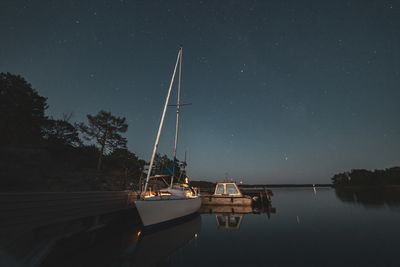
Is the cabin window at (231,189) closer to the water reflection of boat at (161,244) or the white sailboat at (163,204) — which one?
the white sailboat at (163,204)

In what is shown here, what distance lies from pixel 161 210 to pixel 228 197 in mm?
14106

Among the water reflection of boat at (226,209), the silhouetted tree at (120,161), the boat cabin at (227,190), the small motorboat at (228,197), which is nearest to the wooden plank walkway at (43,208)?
the water reflection of boat at (226,209)

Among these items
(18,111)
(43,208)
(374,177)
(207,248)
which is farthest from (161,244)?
(374,177)

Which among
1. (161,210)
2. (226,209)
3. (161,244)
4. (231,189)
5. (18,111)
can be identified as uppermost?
(18,111)

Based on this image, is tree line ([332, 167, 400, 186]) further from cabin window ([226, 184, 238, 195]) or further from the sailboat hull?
the sailboat hull

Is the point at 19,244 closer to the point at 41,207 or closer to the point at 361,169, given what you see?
the point at 41,207

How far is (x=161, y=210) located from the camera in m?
12.6

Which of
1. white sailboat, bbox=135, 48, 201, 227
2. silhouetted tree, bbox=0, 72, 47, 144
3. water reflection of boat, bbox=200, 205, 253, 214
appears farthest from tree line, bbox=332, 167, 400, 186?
silhouetted tree, bbox=0, 72, 47, 144

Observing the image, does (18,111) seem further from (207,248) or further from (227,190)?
(207,248)

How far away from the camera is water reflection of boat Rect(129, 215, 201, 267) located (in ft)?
28.0

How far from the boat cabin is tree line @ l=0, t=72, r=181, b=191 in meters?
6.24

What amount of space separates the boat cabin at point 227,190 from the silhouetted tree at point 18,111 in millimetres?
21185

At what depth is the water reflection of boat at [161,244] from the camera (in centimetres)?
853

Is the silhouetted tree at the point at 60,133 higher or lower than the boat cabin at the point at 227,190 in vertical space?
higher
